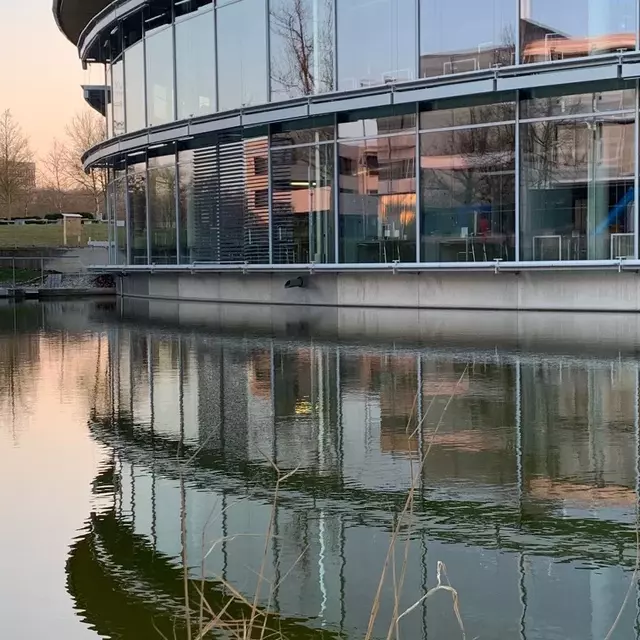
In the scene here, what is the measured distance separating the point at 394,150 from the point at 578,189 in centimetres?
524

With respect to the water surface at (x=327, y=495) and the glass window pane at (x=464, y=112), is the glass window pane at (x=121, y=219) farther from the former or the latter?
the water surface at (x=327, y=495)

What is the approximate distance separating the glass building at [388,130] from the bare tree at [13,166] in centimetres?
4008

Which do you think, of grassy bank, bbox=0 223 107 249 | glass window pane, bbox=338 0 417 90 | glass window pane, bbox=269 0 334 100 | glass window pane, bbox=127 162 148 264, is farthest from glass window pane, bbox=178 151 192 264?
grassy bank, bbox=0 223 107 249

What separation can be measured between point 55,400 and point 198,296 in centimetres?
1950

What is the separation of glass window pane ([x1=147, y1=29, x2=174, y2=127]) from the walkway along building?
0.10 m

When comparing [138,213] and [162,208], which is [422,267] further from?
[138,213]

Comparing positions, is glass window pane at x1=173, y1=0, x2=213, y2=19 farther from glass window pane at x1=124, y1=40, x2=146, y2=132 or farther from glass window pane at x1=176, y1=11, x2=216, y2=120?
glass window pane at x1=124, y1=40, x2=146, y2=132

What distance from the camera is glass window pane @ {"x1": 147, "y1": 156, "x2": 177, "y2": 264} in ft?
100

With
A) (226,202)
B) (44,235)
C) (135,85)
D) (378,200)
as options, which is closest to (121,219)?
(135,85)

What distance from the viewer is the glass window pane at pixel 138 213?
3275cm

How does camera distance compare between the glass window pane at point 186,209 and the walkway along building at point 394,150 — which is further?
the glass window pane at point 186,209

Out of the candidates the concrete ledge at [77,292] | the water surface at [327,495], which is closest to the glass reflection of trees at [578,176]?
the water surface at [327,495]

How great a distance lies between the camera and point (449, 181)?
912 inches

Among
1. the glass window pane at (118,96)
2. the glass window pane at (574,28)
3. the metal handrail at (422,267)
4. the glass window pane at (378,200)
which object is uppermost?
the glass window pane at (118,96)
